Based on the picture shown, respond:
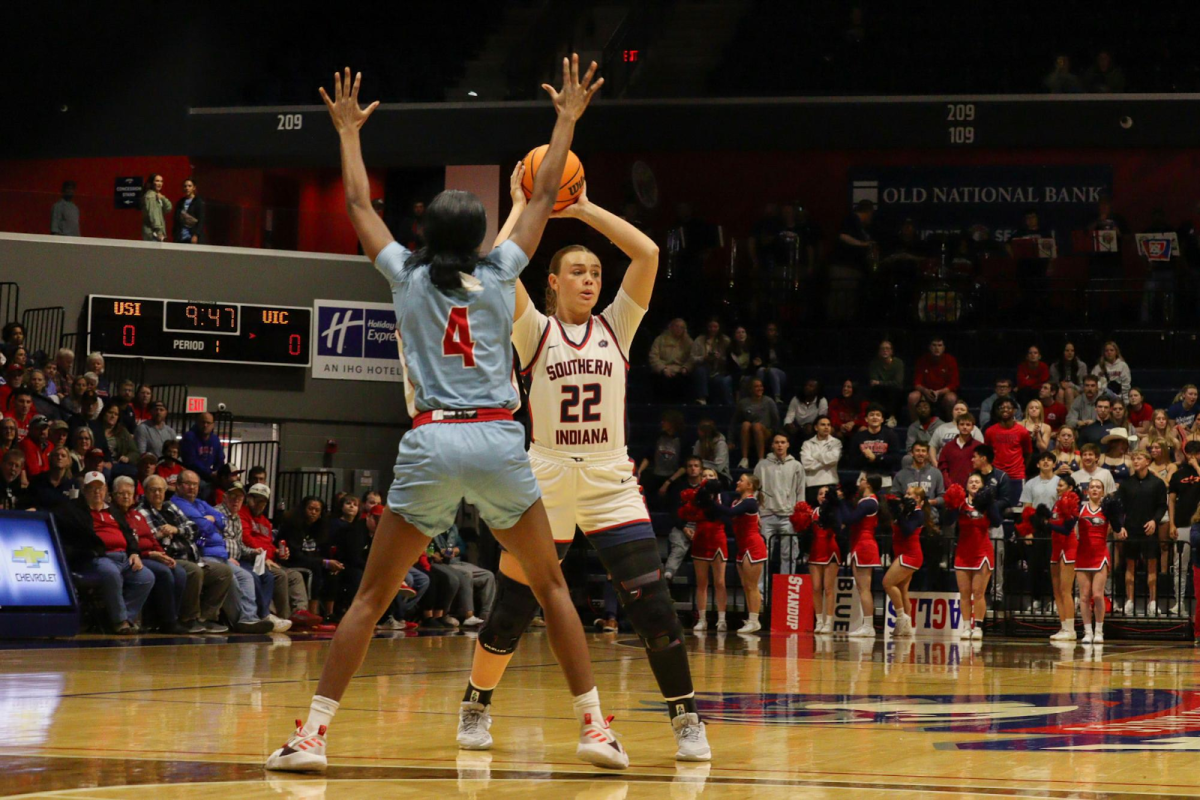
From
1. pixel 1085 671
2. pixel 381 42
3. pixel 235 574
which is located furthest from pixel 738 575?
pixel 381 42

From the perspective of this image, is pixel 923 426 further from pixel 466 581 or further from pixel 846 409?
pixel 466 581

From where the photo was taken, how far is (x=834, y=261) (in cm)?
2347

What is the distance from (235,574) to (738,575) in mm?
6388

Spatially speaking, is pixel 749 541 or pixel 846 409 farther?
pixel 846 409

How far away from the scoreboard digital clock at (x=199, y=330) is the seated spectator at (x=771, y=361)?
6542mm

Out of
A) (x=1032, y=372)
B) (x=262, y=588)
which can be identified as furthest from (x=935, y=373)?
A: (x=262, y=588)

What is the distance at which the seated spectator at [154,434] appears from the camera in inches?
679

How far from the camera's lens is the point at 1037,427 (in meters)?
18.6

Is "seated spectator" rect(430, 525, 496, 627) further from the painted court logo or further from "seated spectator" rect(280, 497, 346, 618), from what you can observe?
the painted court logo

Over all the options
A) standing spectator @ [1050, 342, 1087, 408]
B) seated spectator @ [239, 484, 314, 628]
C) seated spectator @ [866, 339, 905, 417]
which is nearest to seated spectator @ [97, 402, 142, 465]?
seated spectator @ [239, 484, 314, 628]

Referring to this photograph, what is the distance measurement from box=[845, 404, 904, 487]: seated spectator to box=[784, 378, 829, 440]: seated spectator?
43.4 inches

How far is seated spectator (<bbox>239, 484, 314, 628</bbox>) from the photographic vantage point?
1569 centimetres

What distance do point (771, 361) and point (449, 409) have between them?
17214 mm

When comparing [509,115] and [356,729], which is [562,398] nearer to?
[356,729]
